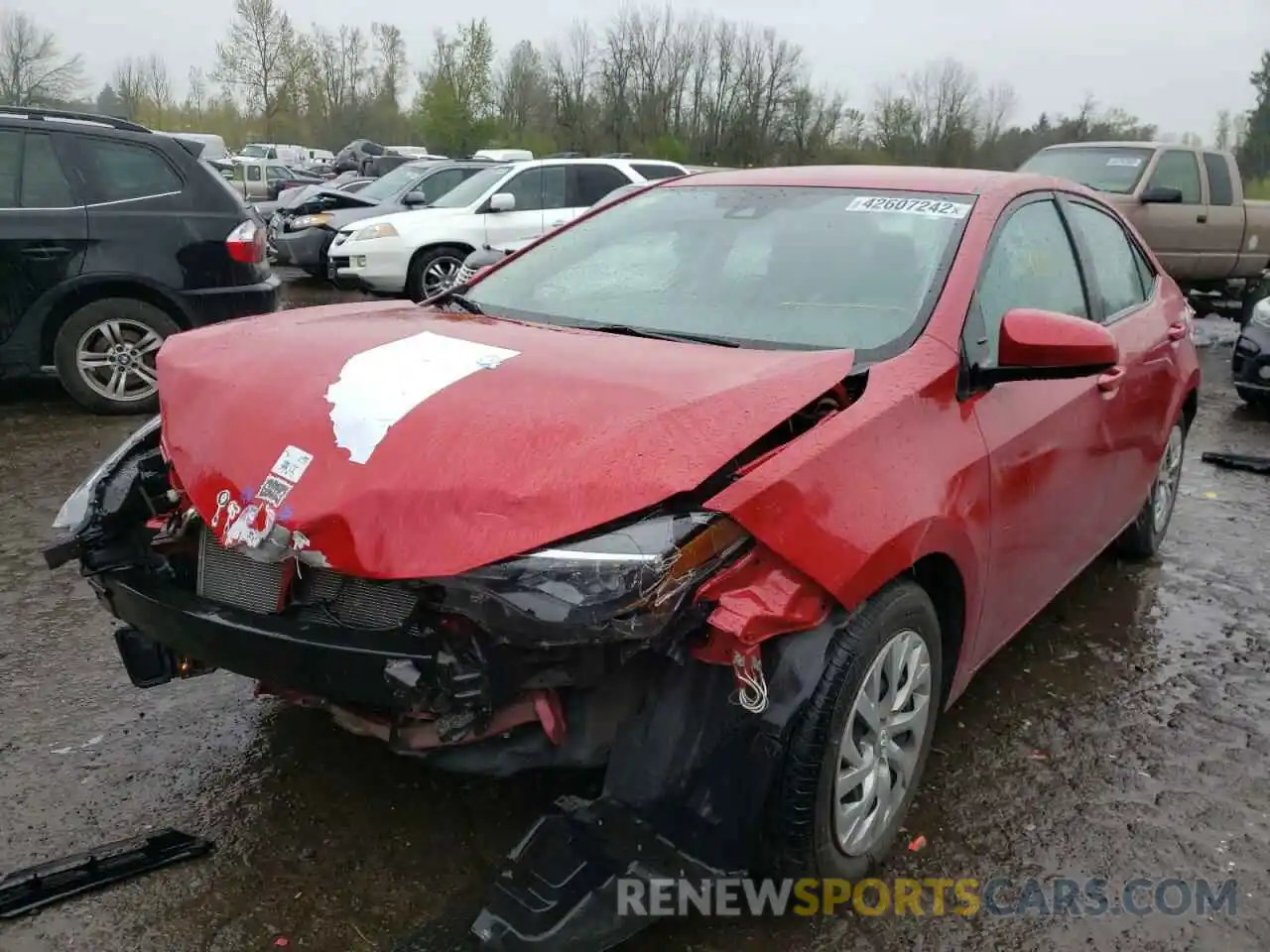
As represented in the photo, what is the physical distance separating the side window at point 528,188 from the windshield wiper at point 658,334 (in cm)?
943

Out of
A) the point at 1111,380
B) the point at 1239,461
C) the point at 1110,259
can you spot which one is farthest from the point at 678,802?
the point at 1239,461

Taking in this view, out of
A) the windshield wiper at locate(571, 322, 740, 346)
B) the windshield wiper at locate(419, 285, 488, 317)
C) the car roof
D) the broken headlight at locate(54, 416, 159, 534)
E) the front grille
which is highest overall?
the car roof

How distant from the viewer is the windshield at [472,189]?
1216 centimetres

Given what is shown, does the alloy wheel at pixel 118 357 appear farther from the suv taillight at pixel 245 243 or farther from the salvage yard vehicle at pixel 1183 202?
the salvage yard vehicle at pixel 1183 202

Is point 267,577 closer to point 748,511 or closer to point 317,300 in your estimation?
point 748,511

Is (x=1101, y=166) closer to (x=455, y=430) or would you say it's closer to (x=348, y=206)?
(x=348, y=206)

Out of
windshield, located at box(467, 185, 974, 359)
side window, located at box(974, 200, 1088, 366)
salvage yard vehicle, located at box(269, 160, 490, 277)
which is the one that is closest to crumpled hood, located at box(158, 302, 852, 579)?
windshield, located at box(467, 185, 974, 359)

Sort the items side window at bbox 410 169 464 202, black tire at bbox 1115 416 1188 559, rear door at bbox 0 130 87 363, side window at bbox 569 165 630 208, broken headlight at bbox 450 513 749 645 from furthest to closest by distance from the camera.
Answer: side window at bbox 410 169 464 202, side window at bbox 569 165 630 208, rear door at bbox 0 130 87 363, black tire at bbox 1115 416 1188 559, broken headlight at bbox 450 513 749 645

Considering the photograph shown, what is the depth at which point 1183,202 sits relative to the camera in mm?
11000

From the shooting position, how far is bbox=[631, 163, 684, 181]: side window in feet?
42.0

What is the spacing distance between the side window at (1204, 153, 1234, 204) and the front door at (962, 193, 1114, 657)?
9.36 metres

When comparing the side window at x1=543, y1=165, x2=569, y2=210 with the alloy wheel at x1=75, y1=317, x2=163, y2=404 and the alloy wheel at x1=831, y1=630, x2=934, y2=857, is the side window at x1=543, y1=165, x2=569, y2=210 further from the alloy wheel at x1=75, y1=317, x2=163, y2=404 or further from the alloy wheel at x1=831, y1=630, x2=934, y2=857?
the alloy wheel at x1=831, y1=630, x2=934, y2=857

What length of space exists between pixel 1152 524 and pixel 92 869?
418 centimetres

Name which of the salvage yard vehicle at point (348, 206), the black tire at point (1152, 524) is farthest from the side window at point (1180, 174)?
the salvage yard vehicle at point (348, 206)
